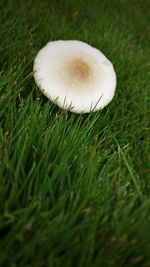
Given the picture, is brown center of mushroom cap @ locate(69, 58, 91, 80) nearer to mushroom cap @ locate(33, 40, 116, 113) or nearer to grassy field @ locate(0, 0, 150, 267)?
mushroom cap @ locate(33, 40, 116, 113)

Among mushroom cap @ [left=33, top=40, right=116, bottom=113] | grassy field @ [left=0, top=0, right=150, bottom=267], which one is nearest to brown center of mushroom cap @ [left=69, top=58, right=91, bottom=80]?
mushroom cap @ [left=33, top=40, right=116, bottom=113]

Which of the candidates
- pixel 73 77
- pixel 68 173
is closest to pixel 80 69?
pixel 73 77

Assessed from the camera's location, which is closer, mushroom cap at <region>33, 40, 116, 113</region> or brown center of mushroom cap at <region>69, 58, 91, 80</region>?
mushroom cap at <region>33, 40, 116, 113</region>

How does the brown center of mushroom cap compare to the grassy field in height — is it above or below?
above

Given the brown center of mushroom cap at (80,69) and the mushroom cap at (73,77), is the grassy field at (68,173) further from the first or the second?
the brown center of mushroom cap at (80,69)

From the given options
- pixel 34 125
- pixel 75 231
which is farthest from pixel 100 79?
pixel 75 231

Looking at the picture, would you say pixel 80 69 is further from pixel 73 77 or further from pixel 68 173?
pixel 68 173

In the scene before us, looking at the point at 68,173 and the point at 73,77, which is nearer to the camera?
the point at 68,173
